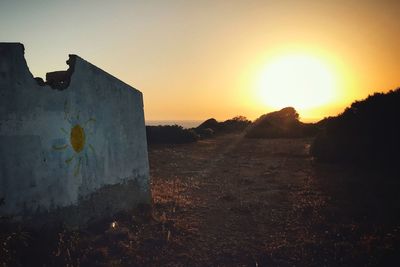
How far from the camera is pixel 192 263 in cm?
638

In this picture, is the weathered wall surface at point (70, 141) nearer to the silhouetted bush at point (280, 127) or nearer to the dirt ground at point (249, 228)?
the dirt ground at point (249, 228)

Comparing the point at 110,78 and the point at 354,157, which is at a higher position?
the point at 110,78

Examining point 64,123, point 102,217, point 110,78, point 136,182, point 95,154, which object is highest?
point 110,78

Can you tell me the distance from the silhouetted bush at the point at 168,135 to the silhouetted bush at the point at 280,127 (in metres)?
7.31

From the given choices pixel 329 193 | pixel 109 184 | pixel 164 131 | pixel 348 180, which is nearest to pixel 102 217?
pixel 109 184

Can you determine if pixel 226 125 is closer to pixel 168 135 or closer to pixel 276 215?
pixel 168 135

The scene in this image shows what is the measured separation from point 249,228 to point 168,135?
21.0 meters

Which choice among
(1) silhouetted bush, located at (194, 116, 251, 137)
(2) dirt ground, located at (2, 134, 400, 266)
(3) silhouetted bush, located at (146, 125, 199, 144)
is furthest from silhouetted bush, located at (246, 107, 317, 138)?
(2) dirt ground, located at (2, 134, 400, 266)

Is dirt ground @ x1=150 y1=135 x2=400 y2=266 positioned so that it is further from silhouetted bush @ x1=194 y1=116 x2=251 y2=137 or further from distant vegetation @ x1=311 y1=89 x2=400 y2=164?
silhouetted bush @ x1=194 y1=116 x2=251 y2=137

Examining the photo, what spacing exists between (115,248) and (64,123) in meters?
2.73

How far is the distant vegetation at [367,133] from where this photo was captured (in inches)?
604

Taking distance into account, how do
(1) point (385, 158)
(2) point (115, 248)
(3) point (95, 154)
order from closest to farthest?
(2) point (115, 248)
(3) point (95, 154)
(1) point (385, 158)

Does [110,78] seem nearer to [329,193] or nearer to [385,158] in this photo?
[329,193]

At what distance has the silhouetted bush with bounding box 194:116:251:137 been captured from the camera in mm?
38875
